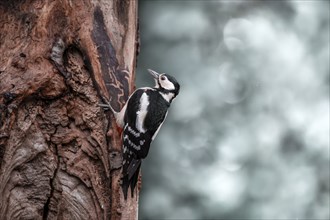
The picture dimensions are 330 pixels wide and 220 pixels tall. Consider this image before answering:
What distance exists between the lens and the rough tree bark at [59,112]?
404 centimetres

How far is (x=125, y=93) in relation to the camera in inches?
172

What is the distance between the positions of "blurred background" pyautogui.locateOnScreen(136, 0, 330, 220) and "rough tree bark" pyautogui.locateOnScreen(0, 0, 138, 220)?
1.45 metres

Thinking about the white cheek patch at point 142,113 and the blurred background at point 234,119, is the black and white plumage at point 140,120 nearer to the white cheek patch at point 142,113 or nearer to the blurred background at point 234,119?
the white cheek patch at point 142,113

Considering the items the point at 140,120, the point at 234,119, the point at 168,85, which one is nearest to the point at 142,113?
the point at 140,120

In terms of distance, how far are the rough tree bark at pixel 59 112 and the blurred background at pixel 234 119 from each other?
1449 millimetres

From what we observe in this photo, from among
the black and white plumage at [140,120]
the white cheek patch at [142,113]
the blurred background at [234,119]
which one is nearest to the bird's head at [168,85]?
the black and white plumage at [140,120]

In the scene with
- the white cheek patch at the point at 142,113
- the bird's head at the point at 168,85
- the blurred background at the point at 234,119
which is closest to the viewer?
the white cheek patch at the point at 142,113

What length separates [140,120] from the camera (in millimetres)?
4355

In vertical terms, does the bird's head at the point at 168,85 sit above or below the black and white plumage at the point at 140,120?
above

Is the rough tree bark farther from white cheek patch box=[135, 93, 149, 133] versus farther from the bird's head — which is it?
the bird's head

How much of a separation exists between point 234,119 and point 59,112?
1.95 metres

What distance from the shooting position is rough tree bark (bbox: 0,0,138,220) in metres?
4.04

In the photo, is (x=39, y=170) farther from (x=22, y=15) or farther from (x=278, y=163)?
(x=278, y=163)

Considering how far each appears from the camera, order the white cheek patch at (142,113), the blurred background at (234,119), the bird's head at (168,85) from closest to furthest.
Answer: the white cheek patch at (142,113) < the bird's head at (168,85) < the blurred background at (234,119)
